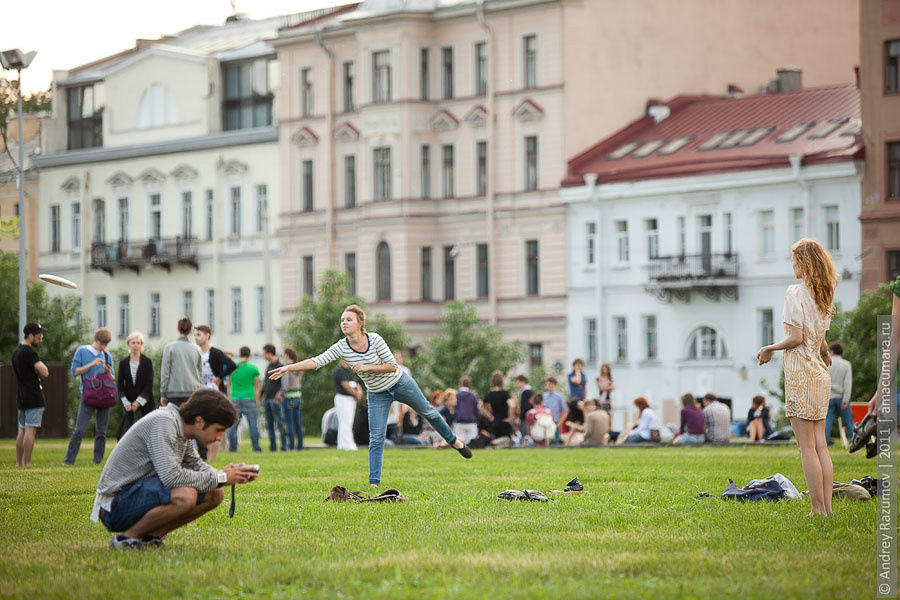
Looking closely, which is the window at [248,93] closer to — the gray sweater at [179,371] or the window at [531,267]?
the window at [531,267]

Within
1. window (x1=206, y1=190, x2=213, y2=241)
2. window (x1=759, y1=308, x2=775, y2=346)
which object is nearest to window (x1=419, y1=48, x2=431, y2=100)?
window (x1=206, y1=190, x2=213, y2=241)

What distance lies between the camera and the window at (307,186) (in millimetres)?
75000

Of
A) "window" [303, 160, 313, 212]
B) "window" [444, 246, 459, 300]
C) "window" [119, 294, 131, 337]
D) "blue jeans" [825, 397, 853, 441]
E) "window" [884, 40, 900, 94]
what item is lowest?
"blue jeans" [825, 397, 853, 441]

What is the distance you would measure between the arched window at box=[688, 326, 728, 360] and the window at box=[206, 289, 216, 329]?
78.5 ft

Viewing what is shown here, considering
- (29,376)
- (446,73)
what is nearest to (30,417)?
(29,376)

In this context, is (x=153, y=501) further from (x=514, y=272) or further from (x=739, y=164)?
(x=514, y=272)

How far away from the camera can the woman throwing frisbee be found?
18016 millimetres

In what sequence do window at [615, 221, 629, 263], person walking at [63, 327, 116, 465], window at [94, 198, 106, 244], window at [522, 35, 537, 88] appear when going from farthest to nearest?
1. window at [94, 198, 106, 244]
2. window at [522, 35, 537, 88]
3. window at [615, 221, 629, 263]
4. person walking at [63, 327, 116, 465]

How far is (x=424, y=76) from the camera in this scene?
70938 millimetres

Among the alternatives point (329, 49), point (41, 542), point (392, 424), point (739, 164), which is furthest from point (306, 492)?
point (329, 49)

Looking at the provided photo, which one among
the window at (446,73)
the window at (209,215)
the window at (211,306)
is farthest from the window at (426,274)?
the window at (209,215)

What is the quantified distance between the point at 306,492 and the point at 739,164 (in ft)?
146

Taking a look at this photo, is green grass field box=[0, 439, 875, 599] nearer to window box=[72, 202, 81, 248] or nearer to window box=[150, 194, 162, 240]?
window box=[150, 194, 162, 240]

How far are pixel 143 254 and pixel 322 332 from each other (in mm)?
23518
